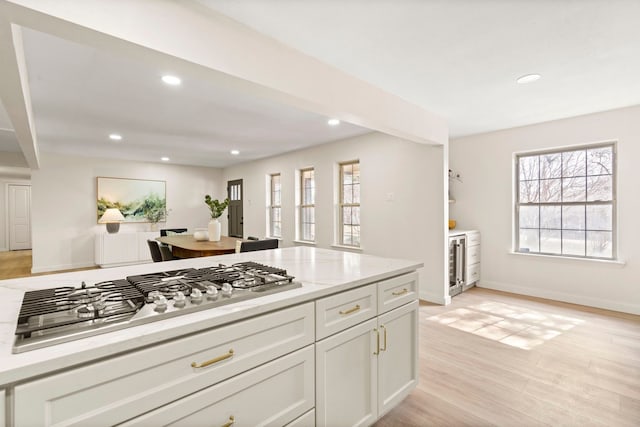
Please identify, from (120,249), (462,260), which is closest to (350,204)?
(462,260)

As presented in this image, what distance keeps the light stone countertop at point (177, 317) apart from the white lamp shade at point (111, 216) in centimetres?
579

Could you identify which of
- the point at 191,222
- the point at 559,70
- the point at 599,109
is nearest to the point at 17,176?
the point at 191,222

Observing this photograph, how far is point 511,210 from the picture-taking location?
15.0 ft

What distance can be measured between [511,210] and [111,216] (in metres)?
7.57

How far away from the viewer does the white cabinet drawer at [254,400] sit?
1000 millimetres

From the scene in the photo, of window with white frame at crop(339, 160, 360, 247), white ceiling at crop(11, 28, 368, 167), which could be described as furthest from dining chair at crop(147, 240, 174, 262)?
window with white frame at crop(339, 160, 360, 247)

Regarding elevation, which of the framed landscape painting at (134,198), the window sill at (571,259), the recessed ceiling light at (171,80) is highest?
the recessed ceiling light at (171,80)

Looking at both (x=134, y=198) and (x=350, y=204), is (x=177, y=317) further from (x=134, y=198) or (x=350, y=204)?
(x=134, y=198)

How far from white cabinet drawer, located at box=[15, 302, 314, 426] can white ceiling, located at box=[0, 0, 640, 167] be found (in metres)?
1.56

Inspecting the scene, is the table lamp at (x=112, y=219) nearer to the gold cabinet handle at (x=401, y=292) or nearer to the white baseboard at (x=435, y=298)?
the white baseboard at (x=435, y=298)

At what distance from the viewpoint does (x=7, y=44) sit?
5.15 ft

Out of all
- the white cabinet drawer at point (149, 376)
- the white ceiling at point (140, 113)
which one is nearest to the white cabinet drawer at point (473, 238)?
the white ceiling at point (140, 113)

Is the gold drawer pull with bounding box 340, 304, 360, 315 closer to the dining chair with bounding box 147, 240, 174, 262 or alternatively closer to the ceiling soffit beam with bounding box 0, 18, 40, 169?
the ceiling soffit beam with bounding box 0, 18, 40, 169

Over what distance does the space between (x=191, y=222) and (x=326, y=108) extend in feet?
22.2
